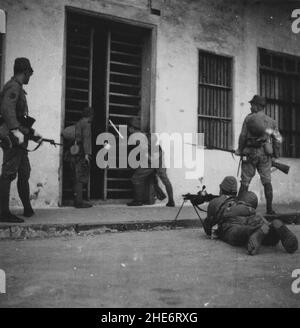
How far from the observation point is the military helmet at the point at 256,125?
24.6 feet

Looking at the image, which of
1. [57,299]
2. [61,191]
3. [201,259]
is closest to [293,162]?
[61,191]

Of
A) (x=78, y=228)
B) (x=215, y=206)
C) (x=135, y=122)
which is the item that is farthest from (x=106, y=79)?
(x=215, y=206)

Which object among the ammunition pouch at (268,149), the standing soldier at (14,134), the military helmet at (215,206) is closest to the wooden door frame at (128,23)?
the standing soldier at (14,134)

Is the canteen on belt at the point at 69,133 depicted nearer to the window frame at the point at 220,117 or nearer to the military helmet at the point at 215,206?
the window frame at the point at 220,117

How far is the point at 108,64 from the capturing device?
28.8 feet

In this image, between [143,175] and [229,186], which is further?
[143,175]

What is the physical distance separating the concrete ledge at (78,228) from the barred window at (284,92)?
519 cm

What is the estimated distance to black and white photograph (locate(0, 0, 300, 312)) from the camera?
363cm

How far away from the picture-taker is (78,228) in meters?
5.86

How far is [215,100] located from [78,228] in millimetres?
5195

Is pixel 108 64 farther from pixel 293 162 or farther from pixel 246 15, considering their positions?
pixel 293 162

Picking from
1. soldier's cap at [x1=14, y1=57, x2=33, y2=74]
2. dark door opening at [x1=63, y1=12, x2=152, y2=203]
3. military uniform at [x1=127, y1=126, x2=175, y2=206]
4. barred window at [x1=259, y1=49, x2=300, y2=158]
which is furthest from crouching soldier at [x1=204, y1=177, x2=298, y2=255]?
barred window at [x1=259, y1=49, x2=300, y2=158]

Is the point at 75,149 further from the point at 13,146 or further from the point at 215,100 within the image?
the point at 215,100

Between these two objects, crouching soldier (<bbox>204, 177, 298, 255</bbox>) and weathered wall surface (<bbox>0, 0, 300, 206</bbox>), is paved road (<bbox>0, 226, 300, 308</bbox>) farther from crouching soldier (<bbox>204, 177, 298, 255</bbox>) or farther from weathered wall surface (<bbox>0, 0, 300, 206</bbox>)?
weathered wall surface (<bbox>0, 0, 300, 206</bbox>)
